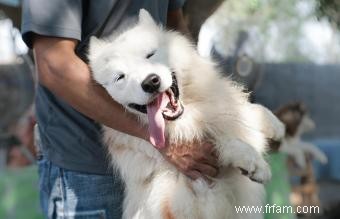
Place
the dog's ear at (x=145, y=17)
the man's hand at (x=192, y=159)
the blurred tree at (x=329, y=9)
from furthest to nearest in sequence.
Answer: the blurred tree at (x=329, y=9) < the dog's ear at (x=145, y=17) < the man's hand at (x=192, y=159)

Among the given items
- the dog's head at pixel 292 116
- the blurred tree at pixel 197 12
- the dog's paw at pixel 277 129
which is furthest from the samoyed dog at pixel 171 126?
the dog's head at pixel 292 116

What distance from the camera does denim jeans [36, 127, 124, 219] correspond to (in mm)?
1944

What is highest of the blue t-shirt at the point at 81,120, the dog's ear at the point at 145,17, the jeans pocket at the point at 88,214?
the dog's ear at the point at 145,17

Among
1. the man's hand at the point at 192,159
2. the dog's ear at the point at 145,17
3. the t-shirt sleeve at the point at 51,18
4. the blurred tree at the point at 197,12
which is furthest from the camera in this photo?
the blurred tree at the point at 197,12

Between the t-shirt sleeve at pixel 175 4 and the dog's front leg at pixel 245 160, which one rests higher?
the t-shirt sleeve at pixel 175 4

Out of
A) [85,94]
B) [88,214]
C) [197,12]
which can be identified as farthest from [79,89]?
[197,12]

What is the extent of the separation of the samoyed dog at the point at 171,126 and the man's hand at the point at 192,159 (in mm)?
32

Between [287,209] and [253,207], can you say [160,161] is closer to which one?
[253,207]

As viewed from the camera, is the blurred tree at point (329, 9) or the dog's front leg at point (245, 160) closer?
the dog's front leg at point (245, 160)

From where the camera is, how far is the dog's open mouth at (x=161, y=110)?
5.72 feet

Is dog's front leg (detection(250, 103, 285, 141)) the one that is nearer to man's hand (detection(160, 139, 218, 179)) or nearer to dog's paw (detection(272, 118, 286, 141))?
dog's paw (detection(272, 118, 286, 141))

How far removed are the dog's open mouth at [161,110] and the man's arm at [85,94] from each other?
0.04 m

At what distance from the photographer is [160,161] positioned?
1926 millimetres

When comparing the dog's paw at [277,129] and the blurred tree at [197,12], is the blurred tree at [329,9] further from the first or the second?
the dog's paw at [277,129]
